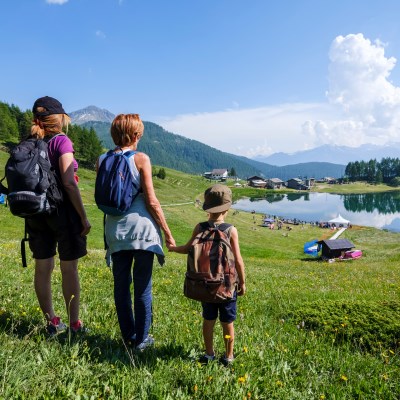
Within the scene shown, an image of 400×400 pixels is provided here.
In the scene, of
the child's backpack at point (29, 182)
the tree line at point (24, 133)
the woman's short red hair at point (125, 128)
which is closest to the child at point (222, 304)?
the woman's short red hair at point (125, 128)

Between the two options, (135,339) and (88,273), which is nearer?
(135,339)

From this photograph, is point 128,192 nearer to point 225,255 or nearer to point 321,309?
point 225,255

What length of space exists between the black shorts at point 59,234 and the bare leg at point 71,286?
5.5 inches

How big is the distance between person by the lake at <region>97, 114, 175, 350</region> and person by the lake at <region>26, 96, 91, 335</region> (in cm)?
43

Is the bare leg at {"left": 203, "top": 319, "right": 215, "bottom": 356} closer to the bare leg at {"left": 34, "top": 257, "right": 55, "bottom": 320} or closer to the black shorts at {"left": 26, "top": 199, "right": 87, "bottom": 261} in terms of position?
the black shorts at {"left": 26, "top": 199, "right": 87, "bottom": 261}

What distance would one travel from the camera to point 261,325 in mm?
5574

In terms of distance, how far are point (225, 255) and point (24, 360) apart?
223cm

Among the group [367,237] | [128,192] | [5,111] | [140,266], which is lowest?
[367,237]

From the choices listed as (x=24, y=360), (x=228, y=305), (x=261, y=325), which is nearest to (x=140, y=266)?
(x=228, y=305)

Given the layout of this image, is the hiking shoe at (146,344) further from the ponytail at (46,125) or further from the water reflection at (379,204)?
the water reflection at (379,204)

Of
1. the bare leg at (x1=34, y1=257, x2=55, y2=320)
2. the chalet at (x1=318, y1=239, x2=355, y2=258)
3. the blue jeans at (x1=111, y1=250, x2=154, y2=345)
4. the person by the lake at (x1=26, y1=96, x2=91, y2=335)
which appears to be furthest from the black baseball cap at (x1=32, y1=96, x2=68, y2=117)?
the chalet at (x1=318, y1=239, x2=355, y2=258)

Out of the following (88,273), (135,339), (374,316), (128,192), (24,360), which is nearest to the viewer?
(24,360)

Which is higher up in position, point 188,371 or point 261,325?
point 188,371

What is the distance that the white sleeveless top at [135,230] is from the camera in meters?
3.87
